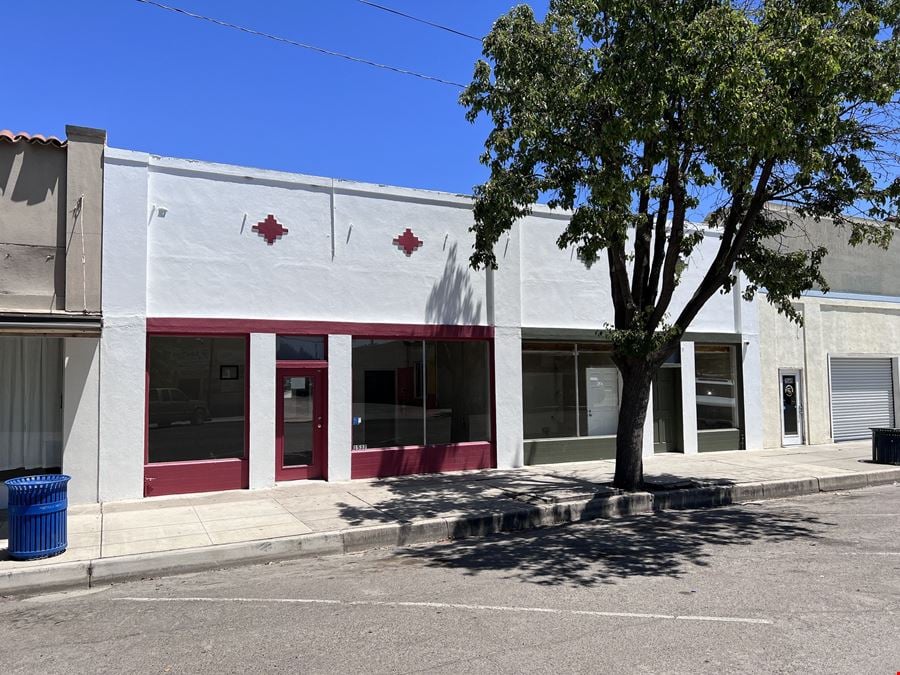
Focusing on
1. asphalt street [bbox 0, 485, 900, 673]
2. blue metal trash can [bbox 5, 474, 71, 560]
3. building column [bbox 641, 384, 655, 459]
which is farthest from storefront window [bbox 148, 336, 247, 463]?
building column [bbox 641, 384, 655, 459]

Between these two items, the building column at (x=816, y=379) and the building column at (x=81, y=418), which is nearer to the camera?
the building column at (x=81, y=418)

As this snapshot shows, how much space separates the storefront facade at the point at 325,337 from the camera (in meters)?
11.2

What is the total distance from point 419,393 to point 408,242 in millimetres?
3011

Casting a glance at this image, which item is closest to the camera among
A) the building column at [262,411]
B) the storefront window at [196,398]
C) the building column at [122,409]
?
the building column at [122,409]

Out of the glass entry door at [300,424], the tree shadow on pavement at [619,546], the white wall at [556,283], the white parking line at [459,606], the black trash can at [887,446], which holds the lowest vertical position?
the tree shadow on pavement at [619,546]

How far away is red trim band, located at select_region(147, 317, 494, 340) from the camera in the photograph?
11.5 meters

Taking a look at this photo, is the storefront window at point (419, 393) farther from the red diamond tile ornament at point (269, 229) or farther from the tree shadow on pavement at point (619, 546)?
the tree shadow on pavement at point (619, 546)

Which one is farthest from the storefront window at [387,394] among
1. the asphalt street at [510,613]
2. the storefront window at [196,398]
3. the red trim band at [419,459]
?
the asphalt street at [510,613]

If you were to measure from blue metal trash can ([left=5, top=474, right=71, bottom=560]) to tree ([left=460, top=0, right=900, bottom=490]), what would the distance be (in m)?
7.34

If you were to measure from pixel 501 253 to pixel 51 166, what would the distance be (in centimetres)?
830

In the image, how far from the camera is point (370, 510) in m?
10.0

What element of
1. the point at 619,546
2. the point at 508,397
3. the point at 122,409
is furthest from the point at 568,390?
the point at 122,409

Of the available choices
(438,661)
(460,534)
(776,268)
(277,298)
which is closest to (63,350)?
(277,298)

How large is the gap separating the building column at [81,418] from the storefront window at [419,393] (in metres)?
4.39
